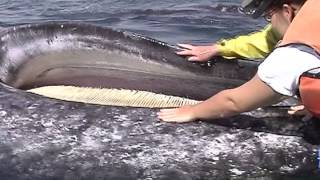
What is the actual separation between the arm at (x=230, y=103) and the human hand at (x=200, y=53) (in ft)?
3.18

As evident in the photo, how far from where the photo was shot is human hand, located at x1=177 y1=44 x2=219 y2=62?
17.8 ft

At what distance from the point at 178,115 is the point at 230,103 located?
1.27 feet

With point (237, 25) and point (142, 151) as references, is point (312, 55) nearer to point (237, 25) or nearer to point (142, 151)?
point (142, 151)

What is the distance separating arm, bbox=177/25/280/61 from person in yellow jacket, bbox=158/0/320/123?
1130mm

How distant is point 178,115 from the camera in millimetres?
4461

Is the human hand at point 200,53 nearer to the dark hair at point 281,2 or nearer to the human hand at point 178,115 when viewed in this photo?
the human hand at point 178,115

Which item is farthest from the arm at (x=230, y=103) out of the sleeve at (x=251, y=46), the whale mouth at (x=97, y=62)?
the sleeve at (x=251, y=46)

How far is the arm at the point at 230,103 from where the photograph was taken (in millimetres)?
4016

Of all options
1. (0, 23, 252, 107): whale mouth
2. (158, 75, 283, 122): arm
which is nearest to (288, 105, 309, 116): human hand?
(158, 75, 283, 122): arm

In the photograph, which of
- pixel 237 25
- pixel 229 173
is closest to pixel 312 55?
pixel 229 173

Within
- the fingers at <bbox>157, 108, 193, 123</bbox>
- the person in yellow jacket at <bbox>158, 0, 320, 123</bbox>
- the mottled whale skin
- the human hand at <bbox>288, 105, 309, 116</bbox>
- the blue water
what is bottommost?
the blue water

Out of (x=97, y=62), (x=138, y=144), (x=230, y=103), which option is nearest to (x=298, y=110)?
(x=230, y=103)

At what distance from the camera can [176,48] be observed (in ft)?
18.2

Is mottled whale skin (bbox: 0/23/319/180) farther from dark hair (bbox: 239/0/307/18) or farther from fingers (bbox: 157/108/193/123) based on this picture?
dark hair (bbox: 239/0/307/18)
